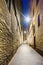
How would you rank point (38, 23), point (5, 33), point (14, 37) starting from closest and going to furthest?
point (5, 33) → point (14, 37) → point (38, 23)

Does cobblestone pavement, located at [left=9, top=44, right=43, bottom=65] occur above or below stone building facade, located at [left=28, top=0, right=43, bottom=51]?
below

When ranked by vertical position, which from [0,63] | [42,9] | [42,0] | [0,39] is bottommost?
[0,63]

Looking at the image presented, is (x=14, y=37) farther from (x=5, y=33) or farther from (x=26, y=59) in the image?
(x=5, y=33)

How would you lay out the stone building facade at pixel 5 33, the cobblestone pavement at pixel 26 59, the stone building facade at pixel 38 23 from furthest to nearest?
the stone building facade at pixel 38 23 < the cobblestone pavement at pixel 26 59 < the stone building facade at pixel 5 33

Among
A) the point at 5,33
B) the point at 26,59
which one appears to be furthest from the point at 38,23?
the point at 5,33

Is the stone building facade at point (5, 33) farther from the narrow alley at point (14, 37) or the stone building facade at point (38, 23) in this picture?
the stone building facade at point (38, 23)

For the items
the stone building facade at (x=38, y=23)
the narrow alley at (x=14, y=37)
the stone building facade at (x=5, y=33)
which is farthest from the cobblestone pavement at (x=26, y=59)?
the stone building facade at (x=38, y=23)

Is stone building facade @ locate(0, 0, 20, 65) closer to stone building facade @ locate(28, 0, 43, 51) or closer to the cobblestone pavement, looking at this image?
the cobblestone pavement

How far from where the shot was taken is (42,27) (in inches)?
297

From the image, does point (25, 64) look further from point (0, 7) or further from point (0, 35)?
point (0, 7)

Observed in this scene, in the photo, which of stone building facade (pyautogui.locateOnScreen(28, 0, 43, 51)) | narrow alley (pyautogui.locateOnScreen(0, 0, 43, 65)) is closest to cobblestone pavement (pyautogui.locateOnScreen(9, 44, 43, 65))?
narrow alley (pyautogui.locateOnScreen(0, 0, 43, 65))

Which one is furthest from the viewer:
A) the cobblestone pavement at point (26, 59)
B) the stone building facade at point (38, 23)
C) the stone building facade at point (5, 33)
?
the stone building facade at point (38, 23)

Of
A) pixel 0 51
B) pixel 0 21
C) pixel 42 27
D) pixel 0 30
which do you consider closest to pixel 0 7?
pixel 0 21

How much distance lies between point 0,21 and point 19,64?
2.42 metres
